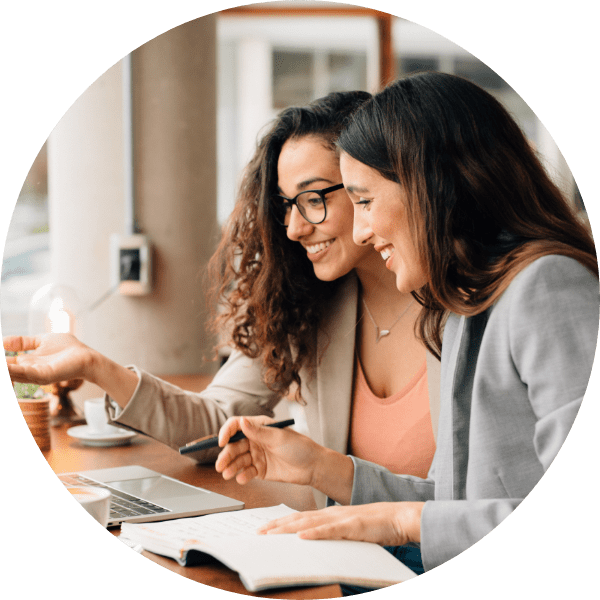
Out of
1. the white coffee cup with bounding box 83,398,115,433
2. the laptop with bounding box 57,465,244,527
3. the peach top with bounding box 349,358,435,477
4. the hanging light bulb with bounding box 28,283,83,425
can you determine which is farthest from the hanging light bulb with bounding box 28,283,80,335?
the peach top with bounding box 349,358,435,477

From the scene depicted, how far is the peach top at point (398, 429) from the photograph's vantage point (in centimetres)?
84

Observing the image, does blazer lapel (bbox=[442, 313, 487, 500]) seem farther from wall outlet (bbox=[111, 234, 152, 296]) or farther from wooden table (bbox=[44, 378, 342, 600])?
wall outlet (bbox=[111, 234, 152, 296])

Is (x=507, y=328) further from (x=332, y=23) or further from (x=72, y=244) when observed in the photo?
(x=72, y=244)

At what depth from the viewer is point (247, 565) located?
23.2 inches

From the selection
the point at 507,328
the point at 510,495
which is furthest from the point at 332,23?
the point at 510,495

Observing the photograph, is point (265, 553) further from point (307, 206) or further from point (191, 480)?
point (307, 206)

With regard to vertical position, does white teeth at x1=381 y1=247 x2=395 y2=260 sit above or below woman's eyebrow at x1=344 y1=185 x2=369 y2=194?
below

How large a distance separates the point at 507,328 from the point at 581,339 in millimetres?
71

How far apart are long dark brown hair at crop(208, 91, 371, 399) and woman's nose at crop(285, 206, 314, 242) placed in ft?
0.13

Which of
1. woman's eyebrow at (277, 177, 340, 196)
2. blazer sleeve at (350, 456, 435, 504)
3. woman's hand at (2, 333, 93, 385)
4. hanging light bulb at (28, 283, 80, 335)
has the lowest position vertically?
blazer sleeve at (350, 456, 435, 504)

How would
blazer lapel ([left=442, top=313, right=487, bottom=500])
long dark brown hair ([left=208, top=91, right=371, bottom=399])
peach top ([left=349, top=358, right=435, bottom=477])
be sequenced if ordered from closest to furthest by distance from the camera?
blazer lapel ([left=442, top=313, right=487, bottom=500])
peach top ([left=349, top=358, right=435, bottom=477])
long dark brown hair ([left=208, top=91, right=371, bottom=399])

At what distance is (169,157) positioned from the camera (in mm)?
1012

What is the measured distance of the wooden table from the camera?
0.60 m

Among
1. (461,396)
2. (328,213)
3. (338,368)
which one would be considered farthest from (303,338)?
(461,396)
